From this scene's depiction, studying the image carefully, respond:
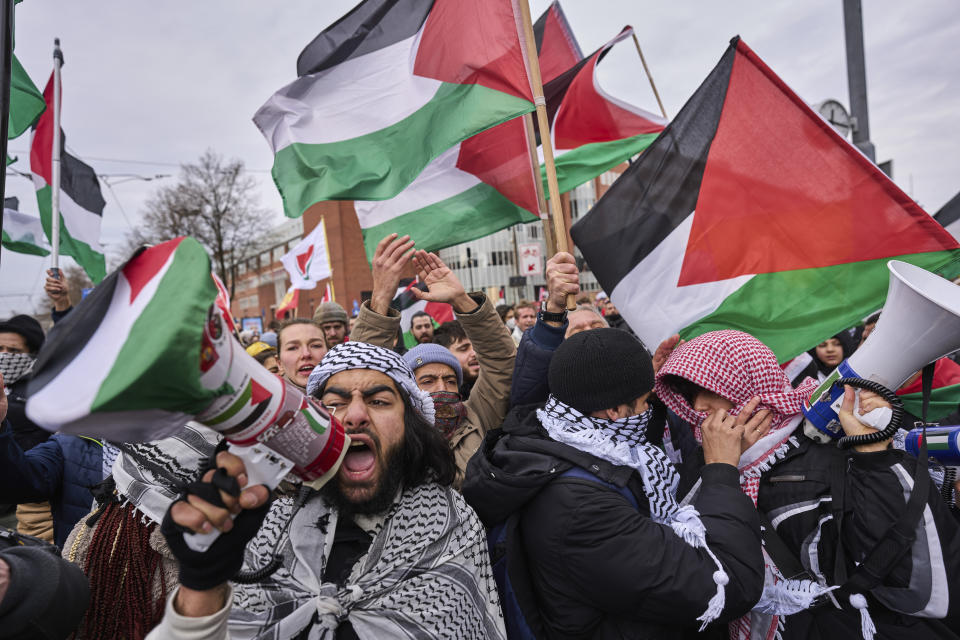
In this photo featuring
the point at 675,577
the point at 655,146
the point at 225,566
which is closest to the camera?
the point at 225,566

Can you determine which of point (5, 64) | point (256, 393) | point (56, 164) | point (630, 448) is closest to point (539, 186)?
point (630, 448)

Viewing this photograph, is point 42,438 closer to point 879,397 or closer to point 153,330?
point 153,330

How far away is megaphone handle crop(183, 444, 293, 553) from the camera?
3.58 ft

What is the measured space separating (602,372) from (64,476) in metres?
2.51

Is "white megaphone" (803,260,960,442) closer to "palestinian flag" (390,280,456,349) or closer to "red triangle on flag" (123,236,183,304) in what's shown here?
"red triangle on flag" (123,236,183,304)

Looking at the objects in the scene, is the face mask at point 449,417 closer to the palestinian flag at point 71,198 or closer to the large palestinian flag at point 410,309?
the large palestinian flag at point 410,309

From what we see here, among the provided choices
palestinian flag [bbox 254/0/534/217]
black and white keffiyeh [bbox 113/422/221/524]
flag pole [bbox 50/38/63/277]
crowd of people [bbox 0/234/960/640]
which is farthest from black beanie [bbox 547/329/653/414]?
flag pole [bbox 50/38/63/277]

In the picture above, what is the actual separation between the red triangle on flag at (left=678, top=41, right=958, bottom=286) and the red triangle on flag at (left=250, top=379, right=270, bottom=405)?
8.82ft

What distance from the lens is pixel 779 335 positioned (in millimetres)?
3152

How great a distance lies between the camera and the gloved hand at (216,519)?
1.08 meters

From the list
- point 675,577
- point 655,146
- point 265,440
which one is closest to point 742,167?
point 655,146

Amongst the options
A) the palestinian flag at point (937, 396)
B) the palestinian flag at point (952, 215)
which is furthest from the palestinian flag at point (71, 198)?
the palestinian flag at point (952, 215)

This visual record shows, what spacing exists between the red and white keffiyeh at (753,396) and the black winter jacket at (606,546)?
0.27 metres

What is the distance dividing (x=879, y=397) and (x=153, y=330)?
6.50ft
